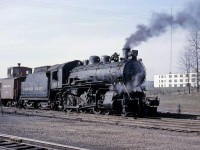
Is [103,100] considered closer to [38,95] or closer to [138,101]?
[138,101]

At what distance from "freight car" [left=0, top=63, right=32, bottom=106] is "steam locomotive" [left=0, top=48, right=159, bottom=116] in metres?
5.27

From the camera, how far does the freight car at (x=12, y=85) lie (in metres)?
29.7

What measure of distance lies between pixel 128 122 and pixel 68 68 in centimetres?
939

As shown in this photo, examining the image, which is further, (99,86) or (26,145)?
(99,86)

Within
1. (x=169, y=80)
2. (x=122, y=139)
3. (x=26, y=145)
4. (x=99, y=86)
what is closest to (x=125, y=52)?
(x=99, y=86)

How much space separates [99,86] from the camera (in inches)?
787

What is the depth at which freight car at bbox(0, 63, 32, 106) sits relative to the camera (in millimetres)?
29709

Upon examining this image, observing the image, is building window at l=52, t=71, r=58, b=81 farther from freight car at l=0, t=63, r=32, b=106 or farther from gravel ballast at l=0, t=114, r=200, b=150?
gravel ballast at l=0, t=114, r=200, b=150

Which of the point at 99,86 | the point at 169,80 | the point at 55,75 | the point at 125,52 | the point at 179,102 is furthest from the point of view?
the point at 169,80

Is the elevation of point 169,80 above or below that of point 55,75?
above

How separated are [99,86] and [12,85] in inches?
500

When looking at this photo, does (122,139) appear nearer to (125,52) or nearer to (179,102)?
(125,52)

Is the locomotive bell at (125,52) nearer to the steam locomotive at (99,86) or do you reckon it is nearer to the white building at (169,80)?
the steam locomotive at (99,86)

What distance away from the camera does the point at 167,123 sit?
1427 centimetres
